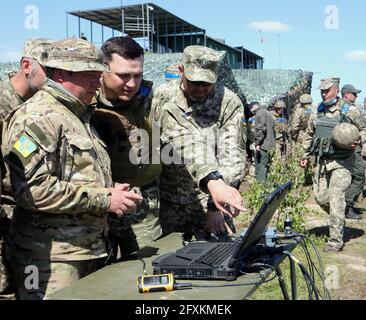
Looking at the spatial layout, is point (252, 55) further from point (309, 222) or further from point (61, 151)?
point (61, 151)

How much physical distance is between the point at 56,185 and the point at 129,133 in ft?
2.66

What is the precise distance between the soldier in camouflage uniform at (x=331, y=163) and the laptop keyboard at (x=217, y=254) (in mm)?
3976

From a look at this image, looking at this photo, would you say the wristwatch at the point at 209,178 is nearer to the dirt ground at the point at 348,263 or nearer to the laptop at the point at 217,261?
the laptop at the point at 217,261

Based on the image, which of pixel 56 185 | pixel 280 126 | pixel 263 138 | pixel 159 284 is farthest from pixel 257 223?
pixel 280 126

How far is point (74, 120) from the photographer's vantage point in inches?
98.2

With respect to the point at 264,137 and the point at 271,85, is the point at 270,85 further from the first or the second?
the point at 264,137

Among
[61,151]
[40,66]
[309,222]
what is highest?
[40,66]

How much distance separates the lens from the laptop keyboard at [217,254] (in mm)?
2207

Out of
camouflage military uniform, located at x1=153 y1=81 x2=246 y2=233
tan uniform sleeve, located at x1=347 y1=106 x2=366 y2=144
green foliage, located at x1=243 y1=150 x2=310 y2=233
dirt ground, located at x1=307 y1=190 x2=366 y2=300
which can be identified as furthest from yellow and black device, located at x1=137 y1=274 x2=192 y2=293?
tan uniform sleeve, located at x1=347 y1=106 x2=366 y2=144

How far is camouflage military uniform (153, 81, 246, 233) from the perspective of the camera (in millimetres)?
3582

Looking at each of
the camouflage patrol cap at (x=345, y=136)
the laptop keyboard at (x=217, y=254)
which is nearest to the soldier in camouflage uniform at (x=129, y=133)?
the laptop keyboard at (x=217, y=254)

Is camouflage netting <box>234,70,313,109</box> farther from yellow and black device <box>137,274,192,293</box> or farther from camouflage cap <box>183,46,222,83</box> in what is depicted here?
yellow and black device <box>137,274,192,293</box>
